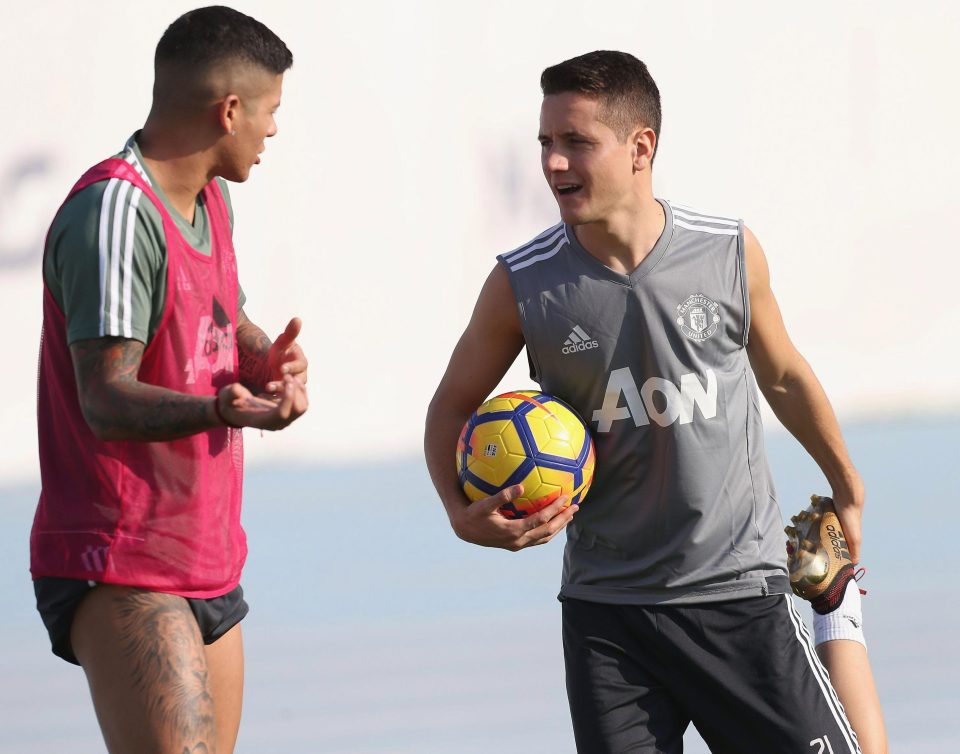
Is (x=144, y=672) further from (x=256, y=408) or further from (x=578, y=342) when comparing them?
(x=578, y=342)

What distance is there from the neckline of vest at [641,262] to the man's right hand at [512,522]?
564 millimetres

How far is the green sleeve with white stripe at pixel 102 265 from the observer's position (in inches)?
120

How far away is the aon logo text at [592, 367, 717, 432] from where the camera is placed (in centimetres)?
365

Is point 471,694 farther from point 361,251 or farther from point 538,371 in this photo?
point 361,251

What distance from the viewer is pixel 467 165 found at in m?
12.2

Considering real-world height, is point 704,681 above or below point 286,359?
below

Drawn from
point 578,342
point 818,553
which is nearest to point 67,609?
point 578,342

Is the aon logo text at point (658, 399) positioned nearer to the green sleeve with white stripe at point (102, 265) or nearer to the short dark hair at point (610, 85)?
the short dark hair at point (610, 85)

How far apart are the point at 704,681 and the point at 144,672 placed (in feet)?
4.37

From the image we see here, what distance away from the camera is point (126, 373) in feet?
10.00

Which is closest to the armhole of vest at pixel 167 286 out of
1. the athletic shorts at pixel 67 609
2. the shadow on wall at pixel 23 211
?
the athletic shorts at pixel 67 609

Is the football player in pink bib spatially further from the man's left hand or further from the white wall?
the white wall

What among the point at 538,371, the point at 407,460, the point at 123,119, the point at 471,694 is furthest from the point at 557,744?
the point at 123,119

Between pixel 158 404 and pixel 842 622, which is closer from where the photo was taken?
pixel 158 404
